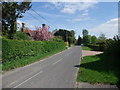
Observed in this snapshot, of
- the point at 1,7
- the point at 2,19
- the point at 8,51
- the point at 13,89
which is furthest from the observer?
the point at 2,19

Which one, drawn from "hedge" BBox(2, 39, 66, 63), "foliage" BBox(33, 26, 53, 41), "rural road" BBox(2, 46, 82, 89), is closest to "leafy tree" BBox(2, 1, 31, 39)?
"hedge" BBox(2, 39, 66, 63)

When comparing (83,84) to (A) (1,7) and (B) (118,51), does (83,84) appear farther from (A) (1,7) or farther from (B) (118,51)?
(A) (1,7)

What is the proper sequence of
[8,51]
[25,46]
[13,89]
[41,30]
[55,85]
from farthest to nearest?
[41,30] < [25,46] < [8,51] < [55,85] < [13,89]

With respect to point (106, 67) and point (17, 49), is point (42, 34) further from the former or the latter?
point (106, 67)

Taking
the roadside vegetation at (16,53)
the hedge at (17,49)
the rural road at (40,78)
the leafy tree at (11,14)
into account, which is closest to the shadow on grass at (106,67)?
the rural road at (40,78)

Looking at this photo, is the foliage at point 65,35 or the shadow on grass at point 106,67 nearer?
the shadow on grass at point 106,67

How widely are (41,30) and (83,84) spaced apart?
4742cm

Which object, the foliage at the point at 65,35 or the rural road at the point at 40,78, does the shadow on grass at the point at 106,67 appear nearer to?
the rural road at the point at 40,78

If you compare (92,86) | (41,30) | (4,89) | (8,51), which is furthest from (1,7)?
(41,30)

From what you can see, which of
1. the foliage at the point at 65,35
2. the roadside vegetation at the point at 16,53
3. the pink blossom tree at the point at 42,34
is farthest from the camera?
the foliage at the point at 65,35

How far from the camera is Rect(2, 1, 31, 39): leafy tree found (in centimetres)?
2281

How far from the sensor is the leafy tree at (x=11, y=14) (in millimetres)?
22812

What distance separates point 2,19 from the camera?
23.6 metres

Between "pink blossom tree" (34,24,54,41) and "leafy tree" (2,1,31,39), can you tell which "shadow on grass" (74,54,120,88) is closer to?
"leafy tree" (2,1,31,39)
